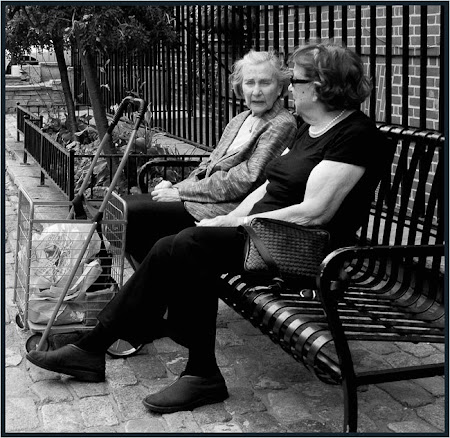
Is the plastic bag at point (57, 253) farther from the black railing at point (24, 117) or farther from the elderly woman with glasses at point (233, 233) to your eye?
the black railing at point (24, 117)

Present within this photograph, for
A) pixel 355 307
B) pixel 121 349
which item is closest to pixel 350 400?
pixel 355 307

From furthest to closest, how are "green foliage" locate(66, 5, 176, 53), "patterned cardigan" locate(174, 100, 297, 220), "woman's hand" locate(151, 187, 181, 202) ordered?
"green foliage" locate(66, 5, 176, 53) → "woman's hand" locate(151, 187, 181, 202) → "patterned cardigan" locate(174, 100, 297, 220)

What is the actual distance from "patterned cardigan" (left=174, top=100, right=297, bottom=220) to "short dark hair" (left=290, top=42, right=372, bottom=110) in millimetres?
546

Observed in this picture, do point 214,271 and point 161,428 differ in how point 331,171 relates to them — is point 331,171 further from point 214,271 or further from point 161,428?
point 161,428

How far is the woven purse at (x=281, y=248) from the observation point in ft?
12.3

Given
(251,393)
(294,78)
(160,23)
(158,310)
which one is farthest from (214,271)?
(160,23)

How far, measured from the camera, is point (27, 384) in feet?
13.6

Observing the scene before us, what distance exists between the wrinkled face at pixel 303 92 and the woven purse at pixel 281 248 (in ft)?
1.90

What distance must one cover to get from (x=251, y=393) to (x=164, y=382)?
42 cm

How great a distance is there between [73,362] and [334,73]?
171 centimetres

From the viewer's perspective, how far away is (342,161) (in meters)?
3.81

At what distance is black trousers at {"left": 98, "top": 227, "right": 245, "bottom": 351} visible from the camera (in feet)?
12.7

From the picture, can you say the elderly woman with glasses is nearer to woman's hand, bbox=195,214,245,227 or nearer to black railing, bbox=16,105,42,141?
woman's hand, bbox=195,214,245,227

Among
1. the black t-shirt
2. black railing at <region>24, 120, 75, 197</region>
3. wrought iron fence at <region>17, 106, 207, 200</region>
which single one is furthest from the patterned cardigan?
black railing at <region>24, 120, 75, 197</region>
